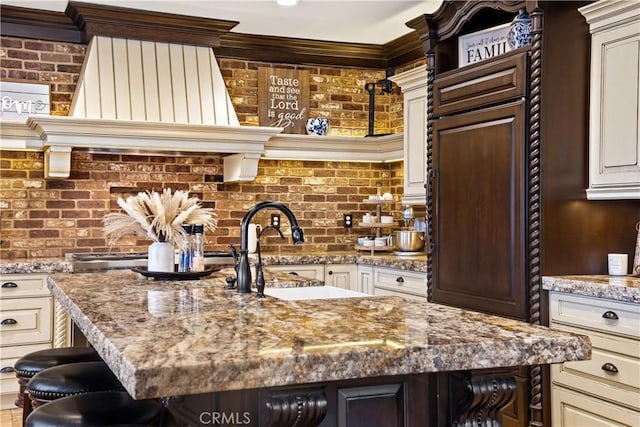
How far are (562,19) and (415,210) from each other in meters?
2.20

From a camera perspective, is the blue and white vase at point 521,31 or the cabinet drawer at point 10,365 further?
the cabinet drawer at point 10,365

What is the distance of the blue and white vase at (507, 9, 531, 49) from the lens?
3.38 metres

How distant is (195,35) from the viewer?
5.03m

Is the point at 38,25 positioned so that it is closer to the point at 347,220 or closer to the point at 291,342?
the point at 347,220

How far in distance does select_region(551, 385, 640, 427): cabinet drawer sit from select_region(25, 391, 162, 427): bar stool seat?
1.87m

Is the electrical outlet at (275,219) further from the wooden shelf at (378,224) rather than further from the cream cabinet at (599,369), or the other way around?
the cream cabinet at (599,369)

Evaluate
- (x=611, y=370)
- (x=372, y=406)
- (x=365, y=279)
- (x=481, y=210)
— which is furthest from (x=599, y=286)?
(x=365, y=279)

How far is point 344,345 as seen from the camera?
143 centimetres

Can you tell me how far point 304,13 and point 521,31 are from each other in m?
1.80

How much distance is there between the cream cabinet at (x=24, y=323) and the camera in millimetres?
4137

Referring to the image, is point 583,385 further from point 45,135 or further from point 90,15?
point 90,15

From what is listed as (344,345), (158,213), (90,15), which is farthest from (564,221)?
(90,15)

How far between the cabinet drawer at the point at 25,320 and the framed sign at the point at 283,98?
7.08 ft

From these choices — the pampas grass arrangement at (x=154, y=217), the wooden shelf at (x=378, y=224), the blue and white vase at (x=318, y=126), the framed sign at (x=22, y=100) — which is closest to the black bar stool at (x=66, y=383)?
the pampas grass arrangement at (x=154, y=217)
